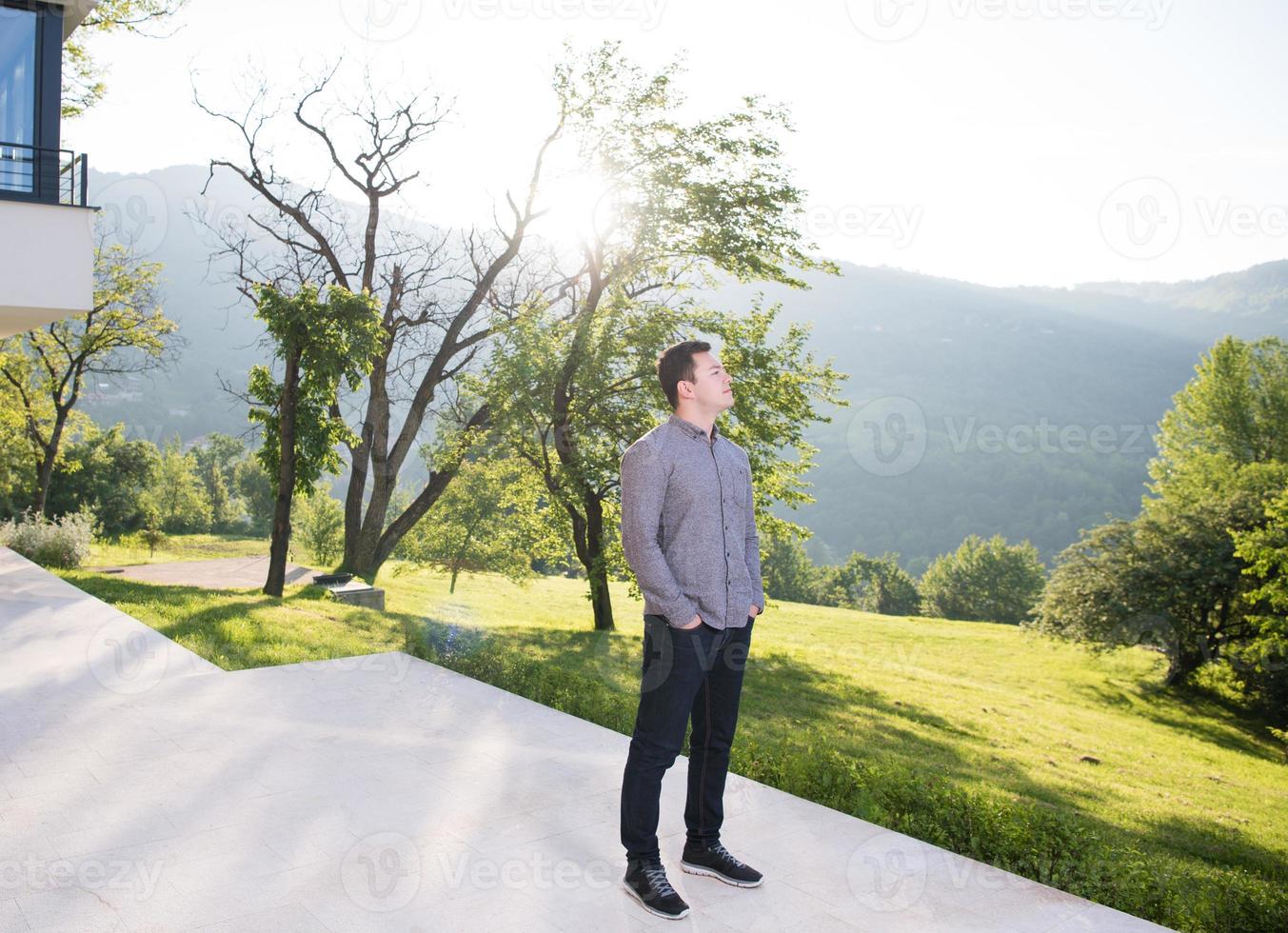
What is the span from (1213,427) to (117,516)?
50.4m

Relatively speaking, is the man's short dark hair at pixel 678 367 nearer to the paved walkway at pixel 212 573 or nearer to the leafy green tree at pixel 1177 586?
the paved walkway at pixel 212 573

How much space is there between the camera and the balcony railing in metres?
8.60

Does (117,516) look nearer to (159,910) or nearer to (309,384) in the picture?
(309,384)

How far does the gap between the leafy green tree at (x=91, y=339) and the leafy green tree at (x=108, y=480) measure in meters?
19.3

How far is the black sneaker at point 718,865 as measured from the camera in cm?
346

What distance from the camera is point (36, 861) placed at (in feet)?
11.2

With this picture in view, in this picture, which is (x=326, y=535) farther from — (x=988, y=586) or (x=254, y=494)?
(x=988, y=586)

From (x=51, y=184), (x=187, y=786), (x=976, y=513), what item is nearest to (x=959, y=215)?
(x=51, y=184)

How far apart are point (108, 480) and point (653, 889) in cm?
5108

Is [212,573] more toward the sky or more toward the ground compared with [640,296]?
more toward the ground

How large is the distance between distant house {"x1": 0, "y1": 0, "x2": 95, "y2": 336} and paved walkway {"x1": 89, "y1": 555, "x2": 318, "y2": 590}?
12.6 metres

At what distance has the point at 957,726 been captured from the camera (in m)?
13.6

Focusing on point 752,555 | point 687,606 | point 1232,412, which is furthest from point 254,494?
point 687,606

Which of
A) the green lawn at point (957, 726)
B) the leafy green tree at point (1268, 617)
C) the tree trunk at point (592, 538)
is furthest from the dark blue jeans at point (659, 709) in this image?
the leafy green tree at point (1268, 617)
